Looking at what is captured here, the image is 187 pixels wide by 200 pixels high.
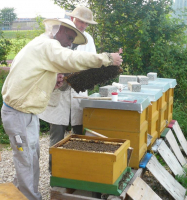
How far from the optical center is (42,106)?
241cm

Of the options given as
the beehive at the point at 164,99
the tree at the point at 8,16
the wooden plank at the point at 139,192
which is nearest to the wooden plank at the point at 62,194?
the wooden plank at the point at 139,192

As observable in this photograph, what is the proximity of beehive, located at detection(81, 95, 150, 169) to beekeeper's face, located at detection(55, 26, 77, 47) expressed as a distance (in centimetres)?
58

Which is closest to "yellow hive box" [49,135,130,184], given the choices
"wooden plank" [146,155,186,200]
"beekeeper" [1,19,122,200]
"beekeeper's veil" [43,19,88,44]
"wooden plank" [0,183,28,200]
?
"beekeeper" [1,19,122,200]

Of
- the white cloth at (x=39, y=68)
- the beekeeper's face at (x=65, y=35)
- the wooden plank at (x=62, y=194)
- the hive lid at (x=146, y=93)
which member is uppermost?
the beekeeper's face at (x=65, y=35)

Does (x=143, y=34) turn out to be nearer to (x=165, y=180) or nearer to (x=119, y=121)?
(x=165, y=180)

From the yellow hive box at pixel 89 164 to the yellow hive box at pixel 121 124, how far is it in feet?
1.02

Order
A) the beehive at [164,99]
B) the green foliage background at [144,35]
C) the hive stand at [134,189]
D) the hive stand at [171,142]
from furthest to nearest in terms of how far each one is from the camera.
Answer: the green foliage background at [144,35]
the hive stand at [171,142]
the beehive at [164,99]
the hive stand at [134,189]

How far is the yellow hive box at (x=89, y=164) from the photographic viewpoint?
2117mm

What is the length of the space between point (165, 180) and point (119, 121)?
0.95 metres

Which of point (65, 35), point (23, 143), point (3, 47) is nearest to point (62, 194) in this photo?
point (23, 143)

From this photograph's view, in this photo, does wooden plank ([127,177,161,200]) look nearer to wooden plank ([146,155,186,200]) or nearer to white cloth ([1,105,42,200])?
wooden plank ([146,155,186,200])

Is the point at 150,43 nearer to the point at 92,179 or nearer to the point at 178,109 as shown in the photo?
the point at 178,109

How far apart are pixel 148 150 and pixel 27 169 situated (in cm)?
145

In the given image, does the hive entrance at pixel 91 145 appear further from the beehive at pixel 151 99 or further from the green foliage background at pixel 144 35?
the green foliage background at pixel 144 35
